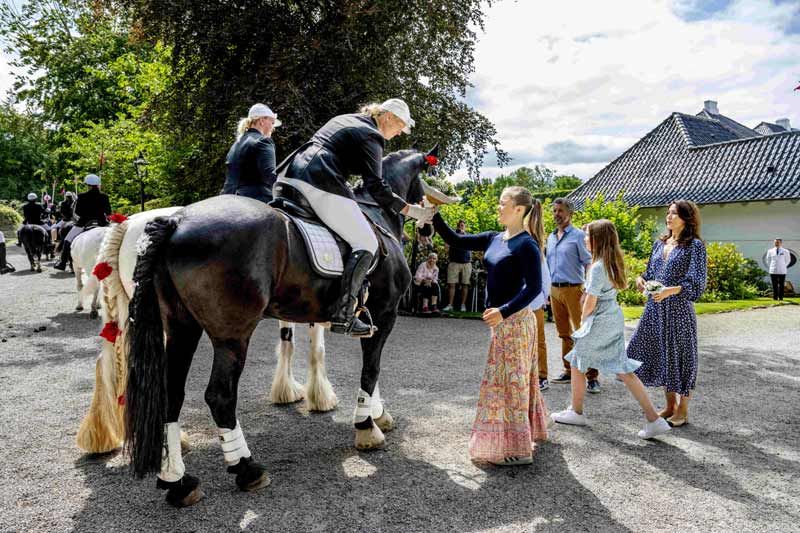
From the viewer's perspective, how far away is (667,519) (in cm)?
335

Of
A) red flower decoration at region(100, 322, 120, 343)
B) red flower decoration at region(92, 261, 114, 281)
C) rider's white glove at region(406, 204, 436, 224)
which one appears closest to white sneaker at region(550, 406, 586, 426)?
rider's white glove at region(406, 204, 436, 224)

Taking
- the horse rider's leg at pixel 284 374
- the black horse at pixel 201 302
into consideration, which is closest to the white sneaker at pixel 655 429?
the black horse at pixel 201 302

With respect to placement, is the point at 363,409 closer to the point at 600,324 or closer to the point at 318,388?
the point at 318,388

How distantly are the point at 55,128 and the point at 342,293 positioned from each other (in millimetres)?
34339

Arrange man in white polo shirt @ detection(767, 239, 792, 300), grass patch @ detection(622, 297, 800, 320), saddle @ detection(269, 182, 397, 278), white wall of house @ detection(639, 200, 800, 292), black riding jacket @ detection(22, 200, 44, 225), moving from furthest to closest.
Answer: white wall of house @ detection(639, 200, 800, 292)
man in white polo shirt @ detection(767, 239, 792, 300)
black riding jacket @ detection(22, 200, 44, 225)
grass patch @ detection(622, 297, 800, 320)
saddle @ detection(269, 182, 397, 278)

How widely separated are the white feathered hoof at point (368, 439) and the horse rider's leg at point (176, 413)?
1292mm

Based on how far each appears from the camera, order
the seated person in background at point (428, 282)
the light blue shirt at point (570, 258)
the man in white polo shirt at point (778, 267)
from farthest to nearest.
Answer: the man in white polo shirt at point (778, 267) < the seated person in background at point (428, 282) < the light blue shirt at point (570, 258)

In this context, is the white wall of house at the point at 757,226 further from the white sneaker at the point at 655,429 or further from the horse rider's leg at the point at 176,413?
the horse rider's leg at the point at 176,413

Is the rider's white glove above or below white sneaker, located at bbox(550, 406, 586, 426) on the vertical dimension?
above

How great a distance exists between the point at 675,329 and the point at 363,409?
2.98m

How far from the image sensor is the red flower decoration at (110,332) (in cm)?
395

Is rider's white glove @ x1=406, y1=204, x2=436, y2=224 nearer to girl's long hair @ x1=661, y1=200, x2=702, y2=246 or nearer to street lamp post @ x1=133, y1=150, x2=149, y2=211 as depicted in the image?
girl's long hair @ x1=661, y1=200, x2=702, y2=246

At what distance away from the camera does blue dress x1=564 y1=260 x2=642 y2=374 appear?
491 centimetres

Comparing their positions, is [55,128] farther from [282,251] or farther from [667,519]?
[667,519]
